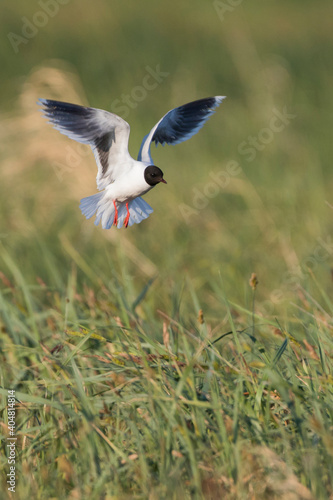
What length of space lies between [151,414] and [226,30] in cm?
982

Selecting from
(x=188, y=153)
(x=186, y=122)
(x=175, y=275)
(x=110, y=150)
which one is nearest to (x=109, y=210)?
(x=110, y=150)

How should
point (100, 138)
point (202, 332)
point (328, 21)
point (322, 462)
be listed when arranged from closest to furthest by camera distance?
point (100, 138)
point (322, 462)
point (202, 332)
point (328, 21)

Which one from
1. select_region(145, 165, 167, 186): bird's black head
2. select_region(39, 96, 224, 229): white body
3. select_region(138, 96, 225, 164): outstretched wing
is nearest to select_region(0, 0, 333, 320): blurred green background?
select_region(138, 96, 225, 164): outstretched wing

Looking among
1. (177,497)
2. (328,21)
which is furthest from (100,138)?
(328,21)

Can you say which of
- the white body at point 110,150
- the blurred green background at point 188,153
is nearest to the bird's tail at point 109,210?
the white body at point 110,150

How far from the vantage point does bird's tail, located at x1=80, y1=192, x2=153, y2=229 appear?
158 cm

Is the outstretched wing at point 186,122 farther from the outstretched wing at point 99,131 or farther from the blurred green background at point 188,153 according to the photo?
the blurred green background at point 188,153

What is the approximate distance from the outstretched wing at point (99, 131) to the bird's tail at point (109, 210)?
39 mm

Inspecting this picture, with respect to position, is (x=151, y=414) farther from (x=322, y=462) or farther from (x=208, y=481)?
(x=322, y=462)

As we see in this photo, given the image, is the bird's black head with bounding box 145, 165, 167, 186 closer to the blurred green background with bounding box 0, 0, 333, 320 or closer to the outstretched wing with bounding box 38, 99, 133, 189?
the outstretched wing with bounding box 38, 99, 133, 189

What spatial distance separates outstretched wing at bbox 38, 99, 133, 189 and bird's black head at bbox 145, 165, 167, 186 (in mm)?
163

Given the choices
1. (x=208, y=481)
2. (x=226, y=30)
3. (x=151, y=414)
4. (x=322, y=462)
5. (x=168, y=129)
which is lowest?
(x=322, y=462)

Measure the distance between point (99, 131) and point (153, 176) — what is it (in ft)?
0.93

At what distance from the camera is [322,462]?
87.4 inches
